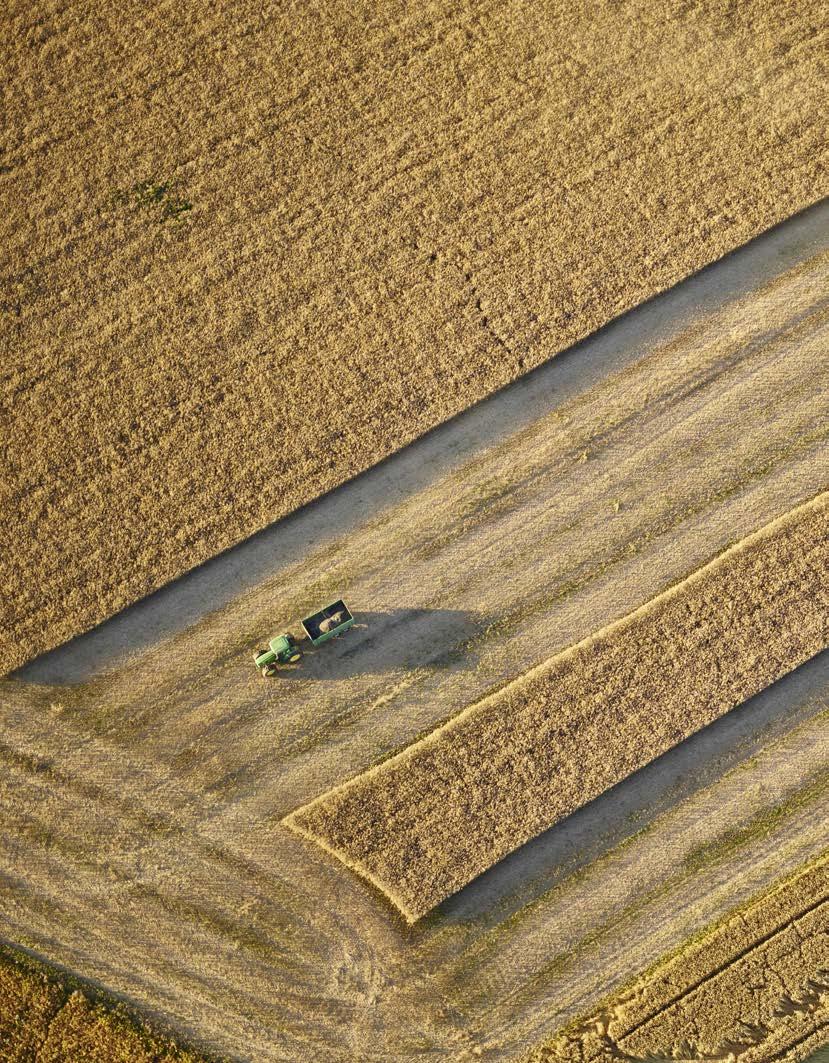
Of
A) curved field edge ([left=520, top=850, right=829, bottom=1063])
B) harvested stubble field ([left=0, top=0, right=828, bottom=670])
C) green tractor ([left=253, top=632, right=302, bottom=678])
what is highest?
harvested stubble field ([left=0, top=0, right=828, bottom=670])

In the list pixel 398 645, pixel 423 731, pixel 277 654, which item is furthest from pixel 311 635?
pixel 423 731

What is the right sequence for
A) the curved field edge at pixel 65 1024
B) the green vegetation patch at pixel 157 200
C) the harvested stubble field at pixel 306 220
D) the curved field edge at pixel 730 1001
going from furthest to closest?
the green vegetation patch at pixel 157 200
the harvested stubble field at pixel 306 220
the curved field edge at pixel 730 1001
the curved field edge at pixel 65 1024

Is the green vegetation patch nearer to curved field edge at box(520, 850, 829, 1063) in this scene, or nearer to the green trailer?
the green trailer

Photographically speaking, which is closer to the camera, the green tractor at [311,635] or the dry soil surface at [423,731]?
the green tractor at [311,635]

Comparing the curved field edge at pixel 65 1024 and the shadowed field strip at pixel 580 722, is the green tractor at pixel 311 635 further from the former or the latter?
the curved field edge at pixel 65 1024

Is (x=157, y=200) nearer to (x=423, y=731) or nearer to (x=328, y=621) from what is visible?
(x=328, y=621)

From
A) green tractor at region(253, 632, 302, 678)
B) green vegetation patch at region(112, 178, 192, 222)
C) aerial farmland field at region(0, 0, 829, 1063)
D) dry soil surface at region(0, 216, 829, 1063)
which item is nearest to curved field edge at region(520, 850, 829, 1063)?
aerial farmland field at region(0, 0, 829, 1063)

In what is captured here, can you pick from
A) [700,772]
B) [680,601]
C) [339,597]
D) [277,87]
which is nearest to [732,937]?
[700,772]

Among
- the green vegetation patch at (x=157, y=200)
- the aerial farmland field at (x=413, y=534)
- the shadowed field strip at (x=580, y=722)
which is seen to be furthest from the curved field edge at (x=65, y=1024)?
the green vegetation patch at (x=157, y=200)
